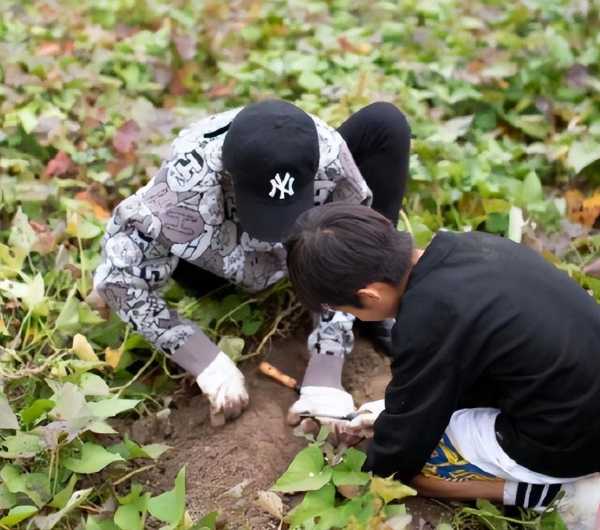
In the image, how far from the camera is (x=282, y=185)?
4.81ft

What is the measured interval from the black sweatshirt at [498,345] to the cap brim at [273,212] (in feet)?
0.93

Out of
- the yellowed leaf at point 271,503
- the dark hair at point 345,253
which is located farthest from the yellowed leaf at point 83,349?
the dark hair at point 345,253

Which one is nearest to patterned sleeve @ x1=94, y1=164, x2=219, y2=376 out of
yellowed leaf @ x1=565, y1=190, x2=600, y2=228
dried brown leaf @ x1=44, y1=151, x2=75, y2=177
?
dried brown leaf @ x1=44, y1=151, x2=75, y2=177

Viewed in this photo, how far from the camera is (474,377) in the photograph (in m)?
1.32

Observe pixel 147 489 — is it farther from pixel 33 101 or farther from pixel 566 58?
pixel 566 58

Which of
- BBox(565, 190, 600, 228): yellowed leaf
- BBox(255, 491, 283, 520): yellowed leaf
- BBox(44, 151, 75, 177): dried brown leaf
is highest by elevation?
BBox(565, 190, 600, 228): yellowed leaf

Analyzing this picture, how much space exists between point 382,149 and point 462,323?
70cm

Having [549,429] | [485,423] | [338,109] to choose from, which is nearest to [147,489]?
[485,423]

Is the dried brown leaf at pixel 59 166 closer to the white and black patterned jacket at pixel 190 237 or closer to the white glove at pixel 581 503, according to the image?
the white and black patterned jacket at pixel 190 237

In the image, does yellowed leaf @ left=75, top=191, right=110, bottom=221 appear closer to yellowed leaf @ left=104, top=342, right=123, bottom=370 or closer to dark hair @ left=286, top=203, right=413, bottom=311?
yellowed leaf @ left=104, top=342, right=123, bottom=370

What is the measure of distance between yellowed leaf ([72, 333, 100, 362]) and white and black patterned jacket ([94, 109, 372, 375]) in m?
0.09

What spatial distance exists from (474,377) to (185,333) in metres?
0.65

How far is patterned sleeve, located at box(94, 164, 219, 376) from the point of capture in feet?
5.32

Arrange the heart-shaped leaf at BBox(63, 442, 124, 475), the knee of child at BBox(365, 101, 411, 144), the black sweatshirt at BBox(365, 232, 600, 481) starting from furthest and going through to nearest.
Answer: the knee of child at BBox(365, 101, 411, 144)
the heart-shaped leaf at BBox(63, 442, 124, 475)
the black sweatshirt at BBox(365, 232, 600, 481)
